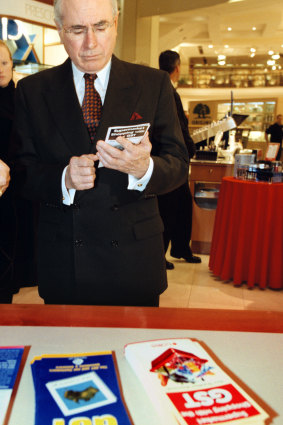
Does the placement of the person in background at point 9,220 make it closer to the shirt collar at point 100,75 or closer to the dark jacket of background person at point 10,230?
the dark jacket of background person at point 10,230

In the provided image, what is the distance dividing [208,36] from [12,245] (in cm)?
1195

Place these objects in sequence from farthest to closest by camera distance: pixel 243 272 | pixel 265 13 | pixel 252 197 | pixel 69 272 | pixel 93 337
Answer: pixel 265 13
pixel 243 272
pixel 252 197
pixel 69 272
pixel 93 337

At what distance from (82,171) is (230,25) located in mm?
11165

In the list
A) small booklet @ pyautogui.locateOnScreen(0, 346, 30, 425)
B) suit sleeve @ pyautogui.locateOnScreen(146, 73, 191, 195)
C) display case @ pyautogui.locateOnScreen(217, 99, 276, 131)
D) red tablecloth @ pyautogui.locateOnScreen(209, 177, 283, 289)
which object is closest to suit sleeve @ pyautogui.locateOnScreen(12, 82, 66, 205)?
suit sleeve @ pyautogui.locateOnScreen(146, 73, 191, 195)

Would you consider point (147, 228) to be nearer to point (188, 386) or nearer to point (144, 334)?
point (144, 334)

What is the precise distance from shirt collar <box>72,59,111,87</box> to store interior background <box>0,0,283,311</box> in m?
2.20

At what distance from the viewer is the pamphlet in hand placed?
3.52 feet

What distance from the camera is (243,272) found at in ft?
11.9

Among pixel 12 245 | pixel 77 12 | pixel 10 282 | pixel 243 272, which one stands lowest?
pixel 243 272

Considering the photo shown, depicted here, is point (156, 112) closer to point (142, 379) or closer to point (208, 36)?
point (142, 379)

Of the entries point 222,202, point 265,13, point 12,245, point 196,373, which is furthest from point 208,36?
point 196,373

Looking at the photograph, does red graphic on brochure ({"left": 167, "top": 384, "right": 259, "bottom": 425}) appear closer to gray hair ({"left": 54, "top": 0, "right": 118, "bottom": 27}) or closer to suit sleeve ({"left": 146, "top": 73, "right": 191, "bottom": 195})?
suit sleeve ({"left": 146, "top": 73, "right": 191, "bottom": 195})

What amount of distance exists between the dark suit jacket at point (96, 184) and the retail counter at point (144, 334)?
309 millimetres

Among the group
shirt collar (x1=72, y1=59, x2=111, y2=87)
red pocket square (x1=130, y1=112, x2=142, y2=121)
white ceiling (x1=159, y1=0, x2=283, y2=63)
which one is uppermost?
white ceiling (x1=159, y1=0, x2=283, y2=63)
